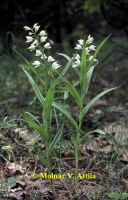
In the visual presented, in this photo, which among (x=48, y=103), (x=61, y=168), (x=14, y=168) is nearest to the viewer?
(x=48, y=103)

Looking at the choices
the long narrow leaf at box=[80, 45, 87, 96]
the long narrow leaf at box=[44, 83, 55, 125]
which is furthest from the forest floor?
the long narrow leaf at box=[80, 45, 87, 96]

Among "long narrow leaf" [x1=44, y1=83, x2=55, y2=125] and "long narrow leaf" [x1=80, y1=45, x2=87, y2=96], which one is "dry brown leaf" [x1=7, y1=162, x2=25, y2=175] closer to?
"long narrow leaf" [x1=44, y1=83, x2=55, y2=125]

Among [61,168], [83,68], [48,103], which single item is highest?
[83,68]

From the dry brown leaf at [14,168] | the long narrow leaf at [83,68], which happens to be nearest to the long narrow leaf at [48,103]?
the long narrow leaf at [83,68]

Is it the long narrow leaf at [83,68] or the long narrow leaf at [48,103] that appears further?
the long narrow leaf at [83,68]

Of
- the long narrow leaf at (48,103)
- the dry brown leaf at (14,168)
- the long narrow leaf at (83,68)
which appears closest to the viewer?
the long narrow leaf at (48,103)

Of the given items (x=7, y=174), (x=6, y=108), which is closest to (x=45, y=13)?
(x=6, y=108)

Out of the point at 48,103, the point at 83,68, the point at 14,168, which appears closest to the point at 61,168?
the point at 14,168

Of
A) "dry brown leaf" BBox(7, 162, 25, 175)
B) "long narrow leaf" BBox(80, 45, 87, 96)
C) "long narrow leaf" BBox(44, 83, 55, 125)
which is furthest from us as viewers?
"dry brown leaf" BBox(7, 162, 25, 175)

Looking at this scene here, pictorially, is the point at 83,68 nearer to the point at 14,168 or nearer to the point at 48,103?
the point at 48,103

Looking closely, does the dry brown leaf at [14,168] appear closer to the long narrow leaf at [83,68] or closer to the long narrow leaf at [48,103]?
the long narrow leaf at [48,103]

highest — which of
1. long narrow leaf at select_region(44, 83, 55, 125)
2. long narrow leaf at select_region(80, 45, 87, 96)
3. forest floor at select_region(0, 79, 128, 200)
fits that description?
long narrow leaf at select_region(80, 45, 87, 96)

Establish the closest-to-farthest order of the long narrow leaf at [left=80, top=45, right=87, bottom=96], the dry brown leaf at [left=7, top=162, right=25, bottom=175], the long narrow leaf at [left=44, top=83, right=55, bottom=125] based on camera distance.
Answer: the long narrow leaf at [left=44, top=83, right=55, bottom=125] < the long narrow leaf at [left=80, top=45, right=87, bottom=96] < the dry brown leaf at [left=7, top=162, right=25, bottom=175]

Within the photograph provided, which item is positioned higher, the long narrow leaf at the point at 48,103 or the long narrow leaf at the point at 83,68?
the long narrow leaf at the point at 83,68
